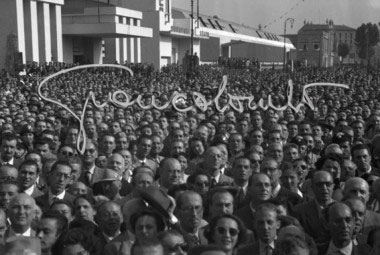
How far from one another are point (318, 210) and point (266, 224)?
0.86 m

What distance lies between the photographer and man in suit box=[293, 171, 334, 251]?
18.3 ft

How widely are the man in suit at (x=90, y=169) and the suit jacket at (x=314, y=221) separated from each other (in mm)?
2464

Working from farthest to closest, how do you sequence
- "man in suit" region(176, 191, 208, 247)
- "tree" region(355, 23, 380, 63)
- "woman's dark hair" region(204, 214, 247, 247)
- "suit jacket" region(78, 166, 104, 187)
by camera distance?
"tree" region(355, 23, 380, 63)
"suit jacket" region(78, 166, 104, 187)
"man in suit" region(176, 191, 208, 247)
"woman's dark hair" region(204, 214, 247, 247)

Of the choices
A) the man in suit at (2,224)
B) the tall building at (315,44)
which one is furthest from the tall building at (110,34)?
the man in suit at (2,224)

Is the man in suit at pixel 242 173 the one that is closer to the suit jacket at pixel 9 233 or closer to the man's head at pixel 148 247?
the suit jacket at pixel 9 233

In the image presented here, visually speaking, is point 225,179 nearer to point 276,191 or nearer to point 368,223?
point 276,191

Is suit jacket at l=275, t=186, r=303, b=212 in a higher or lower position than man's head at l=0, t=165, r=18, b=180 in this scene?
lower

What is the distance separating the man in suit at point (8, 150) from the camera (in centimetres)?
873

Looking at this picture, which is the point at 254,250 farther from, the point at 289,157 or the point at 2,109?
the point at 2,109

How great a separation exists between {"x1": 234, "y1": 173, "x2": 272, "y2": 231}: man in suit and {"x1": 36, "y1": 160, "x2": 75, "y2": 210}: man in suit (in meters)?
1.78

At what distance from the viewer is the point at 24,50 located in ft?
121

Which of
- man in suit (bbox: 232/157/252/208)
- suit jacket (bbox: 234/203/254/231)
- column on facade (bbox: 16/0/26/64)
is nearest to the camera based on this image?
suit jacket (bbox: 234/203/254/231)

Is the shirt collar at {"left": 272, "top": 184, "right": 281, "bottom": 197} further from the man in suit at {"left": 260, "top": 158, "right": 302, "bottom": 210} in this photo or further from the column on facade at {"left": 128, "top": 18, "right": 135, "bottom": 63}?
the column on facade at {"left": 128, "top": 18, "right": 135, "bottom": 63}

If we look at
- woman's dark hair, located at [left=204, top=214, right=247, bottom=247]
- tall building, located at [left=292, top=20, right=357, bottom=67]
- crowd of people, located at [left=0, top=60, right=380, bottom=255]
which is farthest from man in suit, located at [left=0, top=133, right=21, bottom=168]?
tall building, located at [left=292, top=20, right=357, bottom=67]
